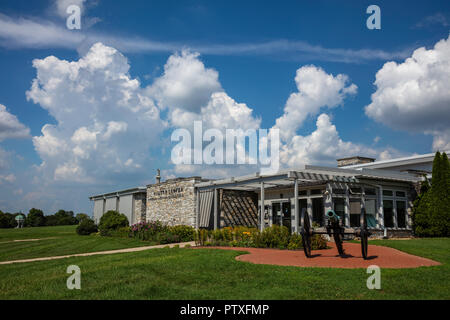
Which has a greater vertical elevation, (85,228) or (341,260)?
(341,260)

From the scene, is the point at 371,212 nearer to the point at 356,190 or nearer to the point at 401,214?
the point at 356,190

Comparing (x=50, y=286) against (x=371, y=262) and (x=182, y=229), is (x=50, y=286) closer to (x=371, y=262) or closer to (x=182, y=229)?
(x=371, y=262)

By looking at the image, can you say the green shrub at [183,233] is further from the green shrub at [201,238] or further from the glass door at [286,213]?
the glass door at [286,213]

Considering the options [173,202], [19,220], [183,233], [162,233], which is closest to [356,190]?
[183,233]

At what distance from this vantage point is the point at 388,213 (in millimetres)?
17578

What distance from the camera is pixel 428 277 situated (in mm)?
7219

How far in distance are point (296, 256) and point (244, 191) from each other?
11182 mm

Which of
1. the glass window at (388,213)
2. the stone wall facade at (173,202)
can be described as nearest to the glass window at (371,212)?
the glass window at (388,213)

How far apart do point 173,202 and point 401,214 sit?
13.0 m

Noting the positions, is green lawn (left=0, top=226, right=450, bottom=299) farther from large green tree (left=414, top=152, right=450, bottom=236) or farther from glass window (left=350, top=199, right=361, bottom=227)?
large green tree (left=414, top=152, right=450, bottom=236)

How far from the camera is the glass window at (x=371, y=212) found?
16.9 metres
